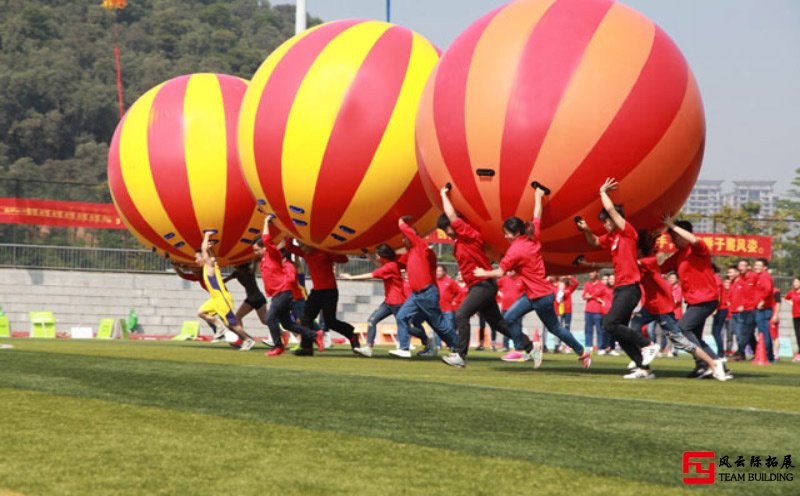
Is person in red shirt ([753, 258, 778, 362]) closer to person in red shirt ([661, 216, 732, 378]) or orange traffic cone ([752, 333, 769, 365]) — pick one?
orange traffic cone ([752, 333, 769, 365])

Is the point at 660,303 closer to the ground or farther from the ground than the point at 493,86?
closer to the ground

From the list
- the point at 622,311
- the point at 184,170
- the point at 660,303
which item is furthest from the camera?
the point at 184,170

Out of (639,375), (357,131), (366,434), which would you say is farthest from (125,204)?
(366,434)

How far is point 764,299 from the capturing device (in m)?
21.0

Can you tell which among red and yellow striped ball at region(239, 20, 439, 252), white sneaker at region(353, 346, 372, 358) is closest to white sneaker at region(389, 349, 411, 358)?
white sneaker at region(353, 346, 372, 358)

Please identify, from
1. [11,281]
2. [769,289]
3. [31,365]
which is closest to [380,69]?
[31,365]

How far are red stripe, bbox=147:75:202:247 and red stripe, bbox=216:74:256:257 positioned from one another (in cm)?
48

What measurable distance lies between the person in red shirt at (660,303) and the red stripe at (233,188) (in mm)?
5875

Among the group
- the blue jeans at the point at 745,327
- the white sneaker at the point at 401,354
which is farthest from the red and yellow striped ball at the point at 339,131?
the blue jeans at the point at 745,327

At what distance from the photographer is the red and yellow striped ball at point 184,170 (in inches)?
606

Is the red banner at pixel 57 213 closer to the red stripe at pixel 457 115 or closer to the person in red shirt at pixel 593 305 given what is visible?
the person in red shirt at pixel 593 305

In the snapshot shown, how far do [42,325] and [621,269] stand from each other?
69.8ft

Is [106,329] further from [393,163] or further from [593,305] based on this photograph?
[393,163]

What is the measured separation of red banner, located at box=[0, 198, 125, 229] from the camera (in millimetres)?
32531
